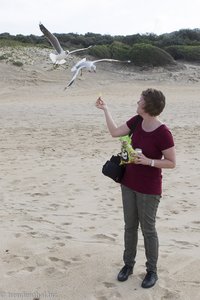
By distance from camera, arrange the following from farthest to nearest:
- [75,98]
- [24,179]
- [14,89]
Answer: [14,89]
[75,98]
[24,179]

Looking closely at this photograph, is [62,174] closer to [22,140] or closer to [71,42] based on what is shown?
[22,140]

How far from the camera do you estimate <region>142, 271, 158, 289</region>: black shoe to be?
4.29 m

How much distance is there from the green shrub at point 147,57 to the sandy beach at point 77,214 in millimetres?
10981

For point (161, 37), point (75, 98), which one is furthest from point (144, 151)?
point (161, 37)

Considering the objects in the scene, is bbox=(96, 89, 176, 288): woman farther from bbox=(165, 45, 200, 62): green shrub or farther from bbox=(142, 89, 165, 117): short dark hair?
bbox=(165, 45, 200, 62): green shrub

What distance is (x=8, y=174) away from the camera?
8484 millimetres

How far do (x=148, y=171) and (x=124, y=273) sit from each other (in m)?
0.95

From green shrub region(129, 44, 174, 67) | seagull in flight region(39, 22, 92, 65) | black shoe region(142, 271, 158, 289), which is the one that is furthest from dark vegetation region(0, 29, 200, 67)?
black shoe region(142, 271, 158, 289)

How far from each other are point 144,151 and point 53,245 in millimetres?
1658

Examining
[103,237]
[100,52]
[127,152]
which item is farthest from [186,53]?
[127,152]

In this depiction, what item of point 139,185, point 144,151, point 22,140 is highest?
point 144,151

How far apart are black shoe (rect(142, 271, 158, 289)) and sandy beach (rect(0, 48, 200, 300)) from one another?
5cm

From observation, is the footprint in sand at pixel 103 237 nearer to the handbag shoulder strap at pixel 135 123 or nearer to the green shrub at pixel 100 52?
the handbag shoulder strap at pixel 135 123

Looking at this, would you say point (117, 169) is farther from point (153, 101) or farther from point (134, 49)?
point (134, 49)
